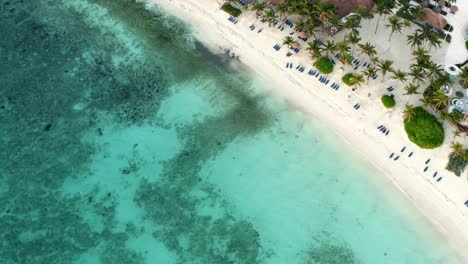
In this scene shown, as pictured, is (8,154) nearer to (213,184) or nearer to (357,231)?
(213,184)

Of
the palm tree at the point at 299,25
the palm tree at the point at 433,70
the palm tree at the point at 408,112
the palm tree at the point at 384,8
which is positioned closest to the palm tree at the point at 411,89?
the palm tree at the point at 408,112

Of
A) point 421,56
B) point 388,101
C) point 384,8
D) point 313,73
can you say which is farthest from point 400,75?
point 384,8

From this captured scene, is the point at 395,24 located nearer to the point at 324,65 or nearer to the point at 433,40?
the point at 433,40

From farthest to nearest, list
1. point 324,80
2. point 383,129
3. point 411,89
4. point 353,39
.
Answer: point 324,80 → point 353,39 → point 383,129 → point 411,89

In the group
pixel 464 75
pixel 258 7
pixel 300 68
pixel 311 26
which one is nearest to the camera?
pixel 464 75

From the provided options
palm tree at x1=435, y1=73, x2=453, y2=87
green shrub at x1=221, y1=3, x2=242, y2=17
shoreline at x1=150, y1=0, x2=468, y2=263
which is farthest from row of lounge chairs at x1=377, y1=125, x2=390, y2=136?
green shrub at x1=221, y1=3, x2=242, y2=17

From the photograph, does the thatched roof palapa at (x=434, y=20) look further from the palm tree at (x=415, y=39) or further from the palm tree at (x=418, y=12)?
the palm tree at (x=415, y=39)
